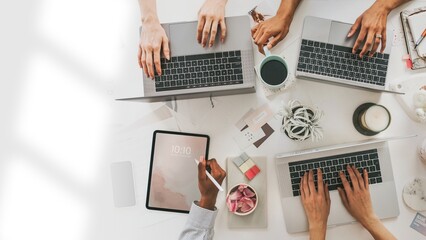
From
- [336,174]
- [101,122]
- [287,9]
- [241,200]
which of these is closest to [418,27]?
[287,9]

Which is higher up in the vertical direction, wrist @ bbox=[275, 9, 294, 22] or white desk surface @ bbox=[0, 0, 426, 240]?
wrist @ bbox=[275, 9, 294, 22]

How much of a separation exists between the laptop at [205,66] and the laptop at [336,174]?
0.29 meters

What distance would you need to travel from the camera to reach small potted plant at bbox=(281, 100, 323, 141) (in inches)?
45.4

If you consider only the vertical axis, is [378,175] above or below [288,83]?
below

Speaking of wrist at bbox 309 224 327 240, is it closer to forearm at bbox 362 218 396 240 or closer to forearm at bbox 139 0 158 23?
forearm at bbox 362 218 396 240

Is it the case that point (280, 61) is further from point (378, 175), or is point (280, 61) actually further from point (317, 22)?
point (378, 175)

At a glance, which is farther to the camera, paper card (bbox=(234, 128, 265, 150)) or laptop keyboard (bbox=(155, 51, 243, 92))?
paper card (bbox=(234, 128, 265, 150))

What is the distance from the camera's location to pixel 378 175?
122cm

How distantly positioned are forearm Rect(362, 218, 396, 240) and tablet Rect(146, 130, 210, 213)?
0.54 meters

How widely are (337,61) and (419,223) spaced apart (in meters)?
0.57

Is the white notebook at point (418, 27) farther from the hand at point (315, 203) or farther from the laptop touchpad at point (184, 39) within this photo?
the laptop touchpad at point (184, 39)

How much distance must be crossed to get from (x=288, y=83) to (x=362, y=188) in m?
0.40

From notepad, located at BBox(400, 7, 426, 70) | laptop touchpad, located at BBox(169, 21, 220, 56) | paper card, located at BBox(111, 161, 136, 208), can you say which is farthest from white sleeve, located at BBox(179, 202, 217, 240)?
notepad, located at BBox(400, 7, 426, 70)

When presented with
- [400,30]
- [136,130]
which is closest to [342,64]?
[400,30]
